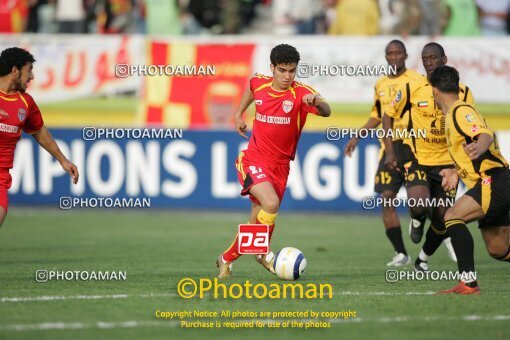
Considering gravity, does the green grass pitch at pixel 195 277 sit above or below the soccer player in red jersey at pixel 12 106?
below

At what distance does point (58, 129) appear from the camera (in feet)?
66.0

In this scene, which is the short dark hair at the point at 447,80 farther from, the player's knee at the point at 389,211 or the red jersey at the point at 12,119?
the red jersey at the point at 12,119

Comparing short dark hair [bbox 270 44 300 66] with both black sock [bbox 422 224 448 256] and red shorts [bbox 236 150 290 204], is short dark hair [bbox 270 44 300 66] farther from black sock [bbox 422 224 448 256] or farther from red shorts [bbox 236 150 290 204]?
black sock [bbox 422 224 448 256]


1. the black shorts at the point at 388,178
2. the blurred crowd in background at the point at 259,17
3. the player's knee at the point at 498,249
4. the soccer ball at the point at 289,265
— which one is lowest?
the soccer ball at the point at 289,265

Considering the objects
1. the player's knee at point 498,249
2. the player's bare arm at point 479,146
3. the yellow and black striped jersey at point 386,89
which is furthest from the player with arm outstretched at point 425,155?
the player's bare arm at point 479,146

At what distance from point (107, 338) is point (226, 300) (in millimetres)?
2094

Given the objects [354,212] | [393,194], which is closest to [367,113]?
[354,212]

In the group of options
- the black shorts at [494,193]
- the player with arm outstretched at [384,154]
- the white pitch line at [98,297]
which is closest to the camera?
the white pitch line at [98,297]

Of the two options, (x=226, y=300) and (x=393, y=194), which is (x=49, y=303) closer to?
(x=226, y=300)

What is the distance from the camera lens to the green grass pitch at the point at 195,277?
852 centimetres

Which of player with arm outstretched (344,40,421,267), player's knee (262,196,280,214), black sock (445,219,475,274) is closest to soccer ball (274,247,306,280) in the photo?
player's knee (262,196,280,214)

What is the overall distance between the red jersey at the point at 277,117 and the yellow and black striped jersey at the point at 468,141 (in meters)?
1.80

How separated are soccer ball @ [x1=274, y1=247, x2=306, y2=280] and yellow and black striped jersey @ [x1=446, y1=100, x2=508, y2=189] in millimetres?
1919

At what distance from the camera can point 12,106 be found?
11.3 metres
